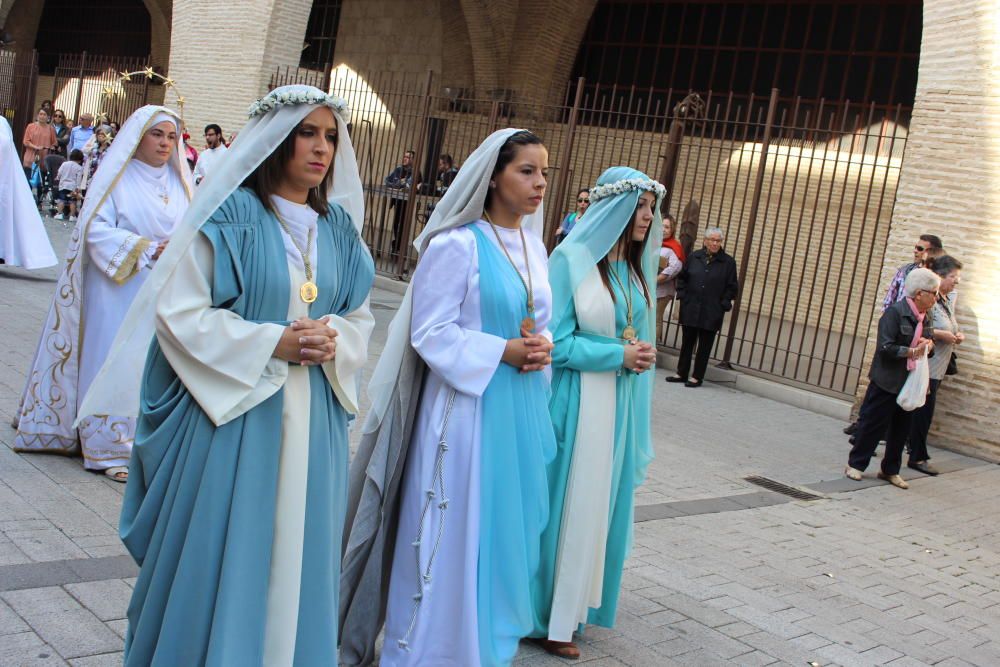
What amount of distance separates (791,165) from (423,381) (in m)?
14.6

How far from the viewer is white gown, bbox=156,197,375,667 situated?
2924mm

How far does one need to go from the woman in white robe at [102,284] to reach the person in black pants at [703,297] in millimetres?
7062

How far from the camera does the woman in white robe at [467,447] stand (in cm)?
360

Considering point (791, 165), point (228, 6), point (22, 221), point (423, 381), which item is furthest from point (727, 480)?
point (228, 6)

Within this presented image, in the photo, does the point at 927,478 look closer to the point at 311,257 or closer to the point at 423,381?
the point at 423,381

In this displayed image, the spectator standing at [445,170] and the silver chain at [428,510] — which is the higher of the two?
the spectator standing at [445,170]

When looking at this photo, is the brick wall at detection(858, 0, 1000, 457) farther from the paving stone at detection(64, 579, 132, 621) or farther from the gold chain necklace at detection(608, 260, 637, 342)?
the paving stone at detection(64, 579, 132, 621)

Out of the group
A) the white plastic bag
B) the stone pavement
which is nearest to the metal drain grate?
the stone pavement

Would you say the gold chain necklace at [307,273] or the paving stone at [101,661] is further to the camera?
the paving stone at [101,661]

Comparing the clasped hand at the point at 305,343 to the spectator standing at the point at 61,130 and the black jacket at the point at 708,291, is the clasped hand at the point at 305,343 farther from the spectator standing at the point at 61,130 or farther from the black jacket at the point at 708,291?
the spectator standing at the point at 61,130

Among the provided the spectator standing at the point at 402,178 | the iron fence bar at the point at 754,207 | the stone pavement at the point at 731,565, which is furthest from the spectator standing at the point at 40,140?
the iron fence bar at the point at 754,207

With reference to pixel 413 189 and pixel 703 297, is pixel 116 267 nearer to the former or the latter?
pixel 703 297

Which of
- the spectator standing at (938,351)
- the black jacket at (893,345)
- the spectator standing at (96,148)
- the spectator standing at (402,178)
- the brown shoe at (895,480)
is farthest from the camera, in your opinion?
the spectator standing at (402,178)

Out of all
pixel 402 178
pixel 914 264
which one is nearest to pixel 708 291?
pixel 914 264
